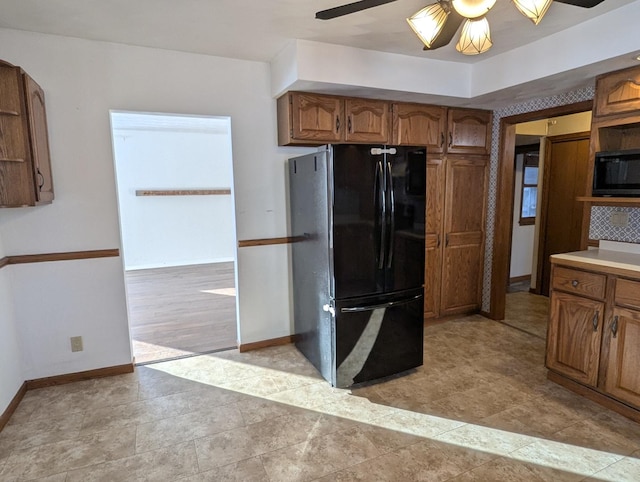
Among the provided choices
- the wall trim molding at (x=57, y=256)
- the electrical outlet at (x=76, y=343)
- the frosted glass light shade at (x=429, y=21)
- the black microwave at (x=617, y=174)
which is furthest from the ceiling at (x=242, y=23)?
the electrical outlet at (x=76, y=343)

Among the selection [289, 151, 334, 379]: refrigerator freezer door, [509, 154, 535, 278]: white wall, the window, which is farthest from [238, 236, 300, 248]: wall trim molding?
the window

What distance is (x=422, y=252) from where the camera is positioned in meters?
2.79

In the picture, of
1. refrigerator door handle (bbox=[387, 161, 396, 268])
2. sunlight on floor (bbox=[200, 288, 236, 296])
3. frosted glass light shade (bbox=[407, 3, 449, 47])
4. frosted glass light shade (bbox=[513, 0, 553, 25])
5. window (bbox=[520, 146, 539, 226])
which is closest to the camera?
frosted glass light shade (bbox=[513, 0, 553, 25])

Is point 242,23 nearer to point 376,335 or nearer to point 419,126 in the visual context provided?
point 419,126

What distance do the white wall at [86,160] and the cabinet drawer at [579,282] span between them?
2589 millimetres

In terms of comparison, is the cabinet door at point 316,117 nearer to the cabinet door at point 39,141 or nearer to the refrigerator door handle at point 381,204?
the refrigerator door handle at point 381,204

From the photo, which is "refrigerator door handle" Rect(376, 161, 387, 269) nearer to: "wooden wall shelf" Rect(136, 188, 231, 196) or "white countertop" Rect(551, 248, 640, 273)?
"white countertop" Rect(551, 248, 640, 273)

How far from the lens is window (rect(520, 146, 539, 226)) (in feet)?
17.4

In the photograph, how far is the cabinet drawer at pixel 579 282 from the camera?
92.1 inches

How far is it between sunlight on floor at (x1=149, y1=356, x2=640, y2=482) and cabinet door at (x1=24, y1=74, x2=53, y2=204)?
159cm

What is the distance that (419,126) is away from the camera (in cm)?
350

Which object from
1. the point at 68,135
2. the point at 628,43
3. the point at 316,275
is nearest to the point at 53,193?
the point at 68,135

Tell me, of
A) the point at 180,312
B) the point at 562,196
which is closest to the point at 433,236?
the point at 562,196

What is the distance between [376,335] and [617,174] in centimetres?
196
